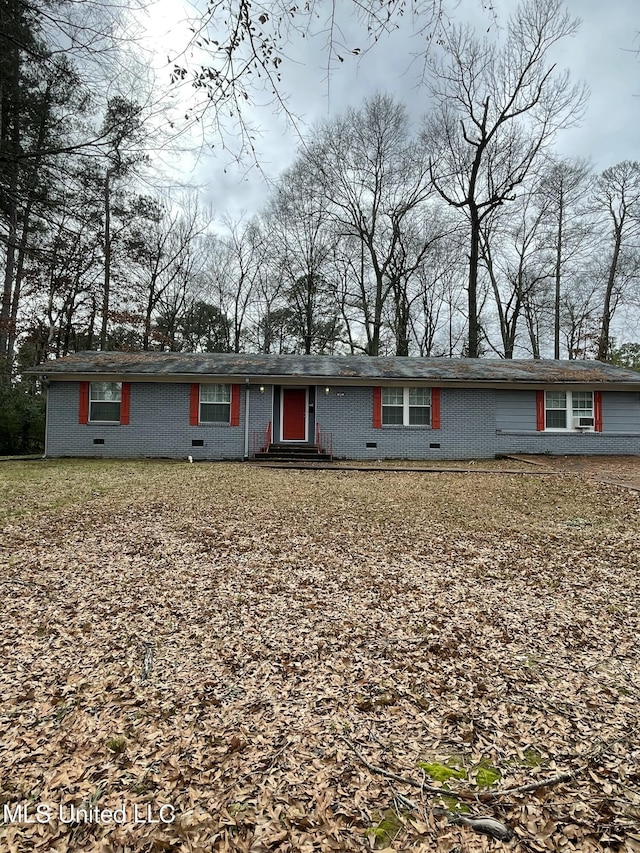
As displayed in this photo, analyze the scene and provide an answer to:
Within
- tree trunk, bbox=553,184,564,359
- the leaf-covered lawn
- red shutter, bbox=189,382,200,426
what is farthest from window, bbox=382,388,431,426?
tree trunk, bbox=553,184,564,359

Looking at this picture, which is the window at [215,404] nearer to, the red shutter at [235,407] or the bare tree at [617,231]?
the red shutter at [235,407]

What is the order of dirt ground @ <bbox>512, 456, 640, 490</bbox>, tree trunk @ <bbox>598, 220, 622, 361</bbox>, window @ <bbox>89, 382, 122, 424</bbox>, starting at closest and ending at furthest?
dirt ground @ <bbox>512, 456, 640, 490</bbox> < window @ <bbox>89, 382, 122, 424</bbox> < tree trunk @ <bbox>598, 220, 622, 361</bbox>

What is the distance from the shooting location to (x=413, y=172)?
2003 cm

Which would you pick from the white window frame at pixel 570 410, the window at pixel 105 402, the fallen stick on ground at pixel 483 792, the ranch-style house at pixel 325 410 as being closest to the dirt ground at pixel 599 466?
the ranch-style house at pixel 325 410

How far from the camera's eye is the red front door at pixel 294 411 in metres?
12.6

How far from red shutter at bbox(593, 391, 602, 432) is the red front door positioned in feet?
28.7

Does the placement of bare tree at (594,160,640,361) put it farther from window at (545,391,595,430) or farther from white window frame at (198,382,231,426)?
white window frame at (198,382,231,426)

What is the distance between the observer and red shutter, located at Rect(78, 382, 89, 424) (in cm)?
1191

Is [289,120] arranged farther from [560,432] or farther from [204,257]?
[204,257]

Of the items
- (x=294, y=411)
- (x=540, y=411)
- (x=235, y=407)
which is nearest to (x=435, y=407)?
(x=540, y=411)

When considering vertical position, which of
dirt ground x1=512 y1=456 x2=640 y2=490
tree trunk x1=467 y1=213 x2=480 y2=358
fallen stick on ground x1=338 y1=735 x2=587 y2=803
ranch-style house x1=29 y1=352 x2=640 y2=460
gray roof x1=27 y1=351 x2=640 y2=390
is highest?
tree trunk x1=467 y1=213 x2=480 y2=358

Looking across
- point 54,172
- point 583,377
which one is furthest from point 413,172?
point 54,172

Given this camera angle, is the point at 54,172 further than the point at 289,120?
Yes

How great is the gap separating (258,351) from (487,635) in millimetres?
23371
